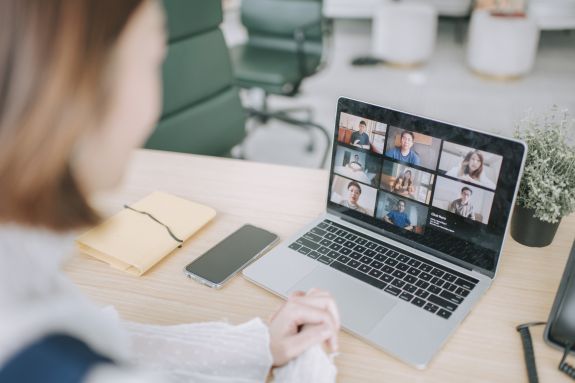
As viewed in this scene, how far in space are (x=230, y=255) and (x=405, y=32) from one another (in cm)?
365

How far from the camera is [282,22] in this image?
2725mm

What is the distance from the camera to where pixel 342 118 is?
3.36 feet

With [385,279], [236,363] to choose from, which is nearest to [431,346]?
[385,279]

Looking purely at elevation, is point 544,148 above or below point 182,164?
above

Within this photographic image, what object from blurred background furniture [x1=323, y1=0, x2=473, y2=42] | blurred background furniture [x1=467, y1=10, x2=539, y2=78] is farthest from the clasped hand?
blurred background furniture [x1=323, y1=0, x2=473, y2=42]

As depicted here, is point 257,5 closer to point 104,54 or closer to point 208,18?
point 208,18

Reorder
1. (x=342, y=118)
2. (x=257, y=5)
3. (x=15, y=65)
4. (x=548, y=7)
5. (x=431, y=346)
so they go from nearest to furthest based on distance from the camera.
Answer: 1. (x=15, y=65)
2. (x=431, y=346)
3. (x=342, y=118)
4. (x=257, y=5)
5. (x=548, y=7)

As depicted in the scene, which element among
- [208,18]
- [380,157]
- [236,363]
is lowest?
[236,363]

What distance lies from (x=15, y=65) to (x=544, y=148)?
837 mm

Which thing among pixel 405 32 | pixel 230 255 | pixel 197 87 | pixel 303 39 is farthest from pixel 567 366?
pixel 405 32

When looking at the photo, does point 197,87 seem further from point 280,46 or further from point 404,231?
point 280,46

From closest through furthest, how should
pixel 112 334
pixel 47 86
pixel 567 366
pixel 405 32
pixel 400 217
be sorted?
pixel 47 86 < pixel 112 334 < pixel 567 366 < pixel 400 217 < pixel 405 32

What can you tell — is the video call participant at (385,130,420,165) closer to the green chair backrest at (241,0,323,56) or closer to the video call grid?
the video call grid

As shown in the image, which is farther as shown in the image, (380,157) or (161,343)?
(380,157)
